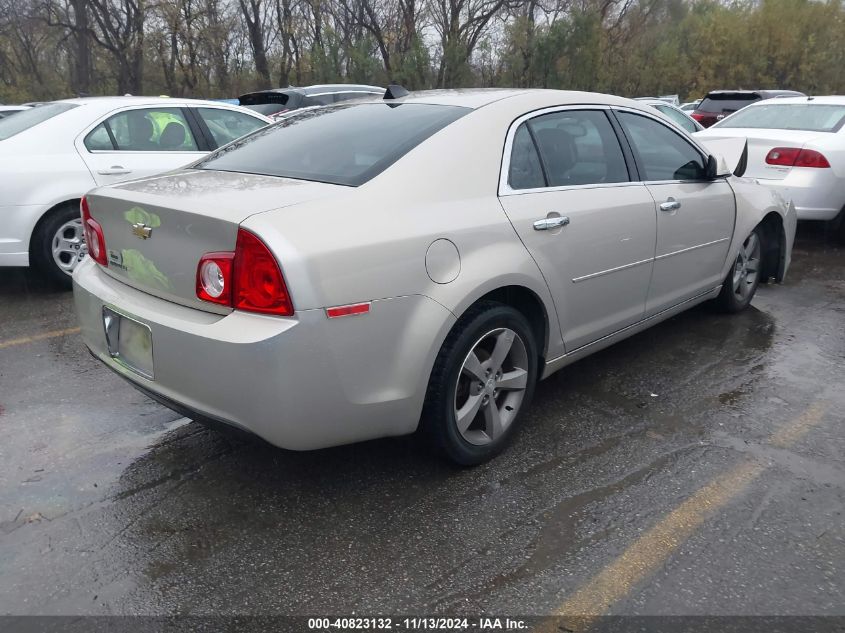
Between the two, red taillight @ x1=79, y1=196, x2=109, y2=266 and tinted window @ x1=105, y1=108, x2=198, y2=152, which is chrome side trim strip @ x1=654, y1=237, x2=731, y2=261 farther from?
tinted window @ x1=105, y1=108, x2=198, y2=152

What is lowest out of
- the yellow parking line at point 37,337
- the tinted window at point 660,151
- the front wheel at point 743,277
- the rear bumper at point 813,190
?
the yellow parking line at point 37,337

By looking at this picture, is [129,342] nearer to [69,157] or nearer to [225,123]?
[69,157]

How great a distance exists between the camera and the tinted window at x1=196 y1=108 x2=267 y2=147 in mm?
6422

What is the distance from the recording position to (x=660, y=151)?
405 cm

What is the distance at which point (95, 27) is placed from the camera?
1222 inches

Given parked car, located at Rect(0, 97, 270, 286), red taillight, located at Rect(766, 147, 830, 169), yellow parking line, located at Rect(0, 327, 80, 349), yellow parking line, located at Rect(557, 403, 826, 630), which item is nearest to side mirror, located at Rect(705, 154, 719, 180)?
yellow parking line, located at Rect(557, 403, 826, 630)

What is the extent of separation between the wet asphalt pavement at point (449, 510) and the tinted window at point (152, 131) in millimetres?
2586

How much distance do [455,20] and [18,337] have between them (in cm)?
3153

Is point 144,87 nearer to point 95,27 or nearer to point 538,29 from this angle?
point 95,27

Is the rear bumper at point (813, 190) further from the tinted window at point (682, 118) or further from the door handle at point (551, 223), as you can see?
the door handle at point (551, 223)

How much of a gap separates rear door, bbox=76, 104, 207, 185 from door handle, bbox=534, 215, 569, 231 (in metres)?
3.58

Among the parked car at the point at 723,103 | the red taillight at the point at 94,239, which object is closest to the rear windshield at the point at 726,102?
the parked car at the point at 723,103

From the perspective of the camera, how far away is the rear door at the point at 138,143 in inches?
221

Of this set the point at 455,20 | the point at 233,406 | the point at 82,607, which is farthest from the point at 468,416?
the point at 455,20
